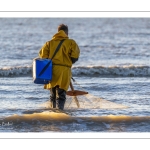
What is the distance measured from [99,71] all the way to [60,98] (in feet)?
26.5

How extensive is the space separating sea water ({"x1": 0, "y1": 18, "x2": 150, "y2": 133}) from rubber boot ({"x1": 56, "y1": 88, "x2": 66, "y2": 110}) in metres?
A: 0.19

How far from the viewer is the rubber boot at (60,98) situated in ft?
37.3

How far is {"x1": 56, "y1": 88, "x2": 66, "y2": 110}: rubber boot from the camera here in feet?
37.3

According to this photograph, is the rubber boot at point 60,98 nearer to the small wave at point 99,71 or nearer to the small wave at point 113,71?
the small wave at point 99,71

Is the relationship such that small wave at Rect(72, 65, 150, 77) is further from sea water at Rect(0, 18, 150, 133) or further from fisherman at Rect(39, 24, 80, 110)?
fisherman at Rect(39, 24, 80, 110)

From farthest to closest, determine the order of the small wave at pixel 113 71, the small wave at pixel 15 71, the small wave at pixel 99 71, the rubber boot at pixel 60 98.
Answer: the small wave at pixel 113 71, the small wave at pixel 99 71, the small wave at pixel 15 71, the rubber boot at pixel 60 98

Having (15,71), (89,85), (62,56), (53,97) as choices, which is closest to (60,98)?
(53,97)

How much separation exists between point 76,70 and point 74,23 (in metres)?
23.8

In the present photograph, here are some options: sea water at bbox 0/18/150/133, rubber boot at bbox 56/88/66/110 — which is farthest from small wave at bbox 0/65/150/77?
rubber boot at bbox 56/88/66/110

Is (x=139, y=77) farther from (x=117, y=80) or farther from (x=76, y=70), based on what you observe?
(x=76, y=70)

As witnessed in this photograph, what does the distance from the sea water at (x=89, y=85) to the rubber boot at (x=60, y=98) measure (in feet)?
0.63

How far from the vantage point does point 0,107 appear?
12719 mm

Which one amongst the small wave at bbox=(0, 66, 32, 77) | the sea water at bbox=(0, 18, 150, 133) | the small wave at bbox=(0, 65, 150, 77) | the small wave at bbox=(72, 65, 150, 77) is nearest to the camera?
the sea water at bbox=(0, 18, 150, 133)

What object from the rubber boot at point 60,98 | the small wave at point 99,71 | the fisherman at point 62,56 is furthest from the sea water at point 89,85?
the fisherman at point 62,56
